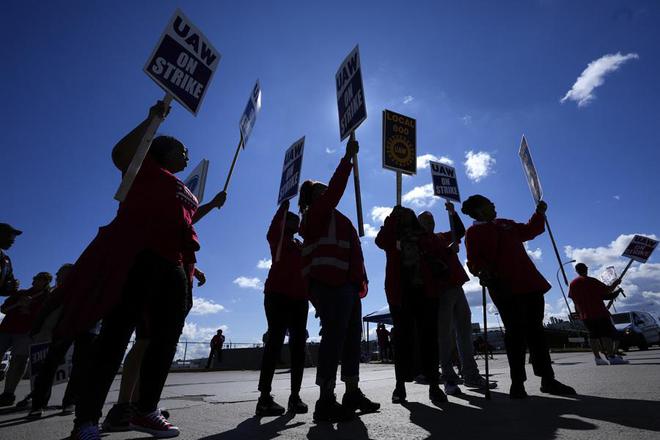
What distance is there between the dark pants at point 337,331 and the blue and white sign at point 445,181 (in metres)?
4.11

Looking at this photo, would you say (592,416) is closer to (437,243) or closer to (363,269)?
(363,269)

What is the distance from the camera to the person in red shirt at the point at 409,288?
3.82 meters

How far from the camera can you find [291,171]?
5.63 metres

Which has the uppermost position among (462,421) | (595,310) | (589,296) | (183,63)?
(183,63)

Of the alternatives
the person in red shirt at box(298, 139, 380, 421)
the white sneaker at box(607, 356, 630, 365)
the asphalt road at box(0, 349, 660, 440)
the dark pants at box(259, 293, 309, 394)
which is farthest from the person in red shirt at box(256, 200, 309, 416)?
the white sneaker at box(607, 356, 630, 365)

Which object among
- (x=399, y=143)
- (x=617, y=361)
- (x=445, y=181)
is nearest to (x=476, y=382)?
(x=399, y=143)

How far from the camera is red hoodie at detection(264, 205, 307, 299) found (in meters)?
3.86

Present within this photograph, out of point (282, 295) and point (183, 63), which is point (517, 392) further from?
point (183, 63)

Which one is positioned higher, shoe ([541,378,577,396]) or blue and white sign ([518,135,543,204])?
blue and white sign ([518,135,543,204])

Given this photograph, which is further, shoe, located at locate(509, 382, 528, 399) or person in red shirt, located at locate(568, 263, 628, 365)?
person in red shirt, located at locate(568, 263, 628, 365)

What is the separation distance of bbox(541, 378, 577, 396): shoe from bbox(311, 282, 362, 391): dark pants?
1.71 metres

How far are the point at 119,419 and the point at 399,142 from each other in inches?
165

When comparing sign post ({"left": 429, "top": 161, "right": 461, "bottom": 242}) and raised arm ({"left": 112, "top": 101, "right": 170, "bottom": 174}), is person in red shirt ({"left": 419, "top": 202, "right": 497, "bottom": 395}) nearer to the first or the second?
sign post ({"left": 429, "top": 161, "right": 461, "bottom": 242})

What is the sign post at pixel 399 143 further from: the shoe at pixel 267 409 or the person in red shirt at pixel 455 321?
the shoe at pixel 267 409
